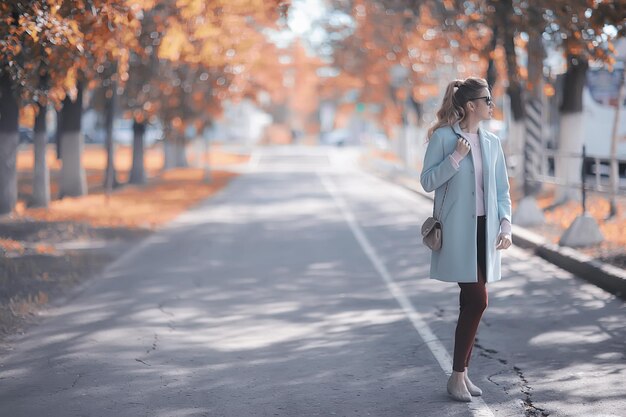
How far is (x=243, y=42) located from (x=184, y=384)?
25.5 m

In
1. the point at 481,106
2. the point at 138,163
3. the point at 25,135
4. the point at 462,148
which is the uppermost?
the point at 481,106

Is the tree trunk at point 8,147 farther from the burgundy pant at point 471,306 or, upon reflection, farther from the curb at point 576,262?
the burgundy pant at point 471,306

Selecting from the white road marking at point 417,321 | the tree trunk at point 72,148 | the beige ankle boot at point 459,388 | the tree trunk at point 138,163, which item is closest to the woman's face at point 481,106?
the beige ankle boot at point 459,388

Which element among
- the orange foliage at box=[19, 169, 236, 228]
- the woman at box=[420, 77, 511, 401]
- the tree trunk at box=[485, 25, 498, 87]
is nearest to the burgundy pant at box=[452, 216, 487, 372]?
the woman at box=[420, 77, 511, 401]

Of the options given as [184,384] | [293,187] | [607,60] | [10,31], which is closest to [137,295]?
[10,31]

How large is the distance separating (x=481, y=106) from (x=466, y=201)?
59 cm

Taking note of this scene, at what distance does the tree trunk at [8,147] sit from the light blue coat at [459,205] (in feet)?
47.8

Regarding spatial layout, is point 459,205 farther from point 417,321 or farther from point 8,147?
point 8,147

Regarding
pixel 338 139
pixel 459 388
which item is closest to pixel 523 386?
pixel 459 388

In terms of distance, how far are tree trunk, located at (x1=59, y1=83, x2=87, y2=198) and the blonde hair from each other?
19.5m

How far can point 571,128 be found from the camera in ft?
75.4

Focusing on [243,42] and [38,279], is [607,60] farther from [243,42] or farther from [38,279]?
[243,42]

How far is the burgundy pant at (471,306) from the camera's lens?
664cm

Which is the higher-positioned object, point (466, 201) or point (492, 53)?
point (492, 53)
